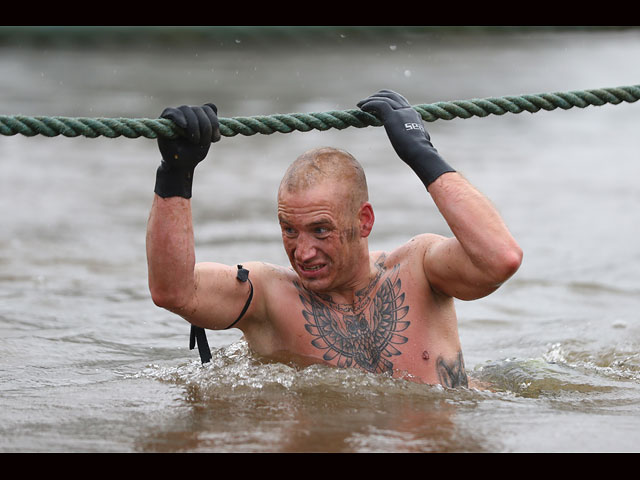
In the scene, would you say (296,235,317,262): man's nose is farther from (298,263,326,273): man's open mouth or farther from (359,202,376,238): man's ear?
(359,202,376,238): man's ear

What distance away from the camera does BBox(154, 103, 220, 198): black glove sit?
3699mm

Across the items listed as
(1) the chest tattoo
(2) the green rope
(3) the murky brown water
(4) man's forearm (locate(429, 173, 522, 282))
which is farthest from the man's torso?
(2) the green rope

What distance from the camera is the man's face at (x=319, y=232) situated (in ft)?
13.0

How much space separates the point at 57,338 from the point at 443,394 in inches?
108

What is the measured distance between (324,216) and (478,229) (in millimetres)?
618

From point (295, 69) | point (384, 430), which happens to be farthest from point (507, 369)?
point (295, 69)

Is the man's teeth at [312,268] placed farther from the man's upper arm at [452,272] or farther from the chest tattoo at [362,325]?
the man's upper arm at [452,272]

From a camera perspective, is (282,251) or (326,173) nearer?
(326,173)

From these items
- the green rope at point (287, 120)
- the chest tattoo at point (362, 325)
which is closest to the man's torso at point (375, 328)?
the chest tattoo at point (362, 325)

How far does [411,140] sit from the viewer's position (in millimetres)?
4008

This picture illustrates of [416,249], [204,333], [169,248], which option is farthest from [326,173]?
[204,333]

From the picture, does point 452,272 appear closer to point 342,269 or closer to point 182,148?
point 342,269

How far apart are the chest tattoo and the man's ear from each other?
0.84ft

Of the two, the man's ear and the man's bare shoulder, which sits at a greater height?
the man's ear
